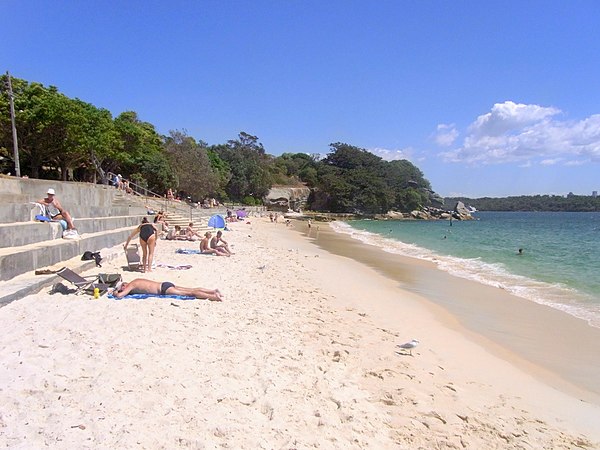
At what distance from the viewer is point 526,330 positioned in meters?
7.53

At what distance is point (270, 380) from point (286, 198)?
6964 centimetres

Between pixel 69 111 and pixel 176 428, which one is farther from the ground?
pixel 69 111

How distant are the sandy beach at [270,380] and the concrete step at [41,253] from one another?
1.03m

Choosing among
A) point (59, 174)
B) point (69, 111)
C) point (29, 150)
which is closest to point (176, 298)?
point (69, 111)

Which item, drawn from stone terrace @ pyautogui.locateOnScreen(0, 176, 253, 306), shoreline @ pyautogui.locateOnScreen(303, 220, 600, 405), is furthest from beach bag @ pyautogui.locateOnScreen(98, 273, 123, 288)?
shoreline @ pyautogui.locateOnScreen(303, 220, 600, 405)

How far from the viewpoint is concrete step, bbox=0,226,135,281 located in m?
6.73

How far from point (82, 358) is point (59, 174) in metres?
29.6

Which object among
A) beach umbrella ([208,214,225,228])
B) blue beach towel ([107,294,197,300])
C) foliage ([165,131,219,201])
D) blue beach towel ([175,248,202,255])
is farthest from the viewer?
foliage ([165,131,219,201])

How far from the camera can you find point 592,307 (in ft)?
31.2

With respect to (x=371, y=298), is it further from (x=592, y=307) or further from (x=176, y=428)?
(x=176, y=428)

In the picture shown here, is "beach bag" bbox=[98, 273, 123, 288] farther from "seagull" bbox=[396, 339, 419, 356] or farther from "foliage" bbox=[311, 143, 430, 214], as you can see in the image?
"foliage" bbox=[311, 143, 430, 214]

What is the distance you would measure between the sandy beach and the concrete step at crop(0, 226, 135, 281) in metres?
1.03

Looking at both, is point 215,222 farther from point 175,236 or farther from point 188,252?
point 188,252

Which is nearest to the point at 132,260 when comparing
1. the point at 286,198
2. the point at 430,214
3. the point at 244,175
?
the point at 244,175
